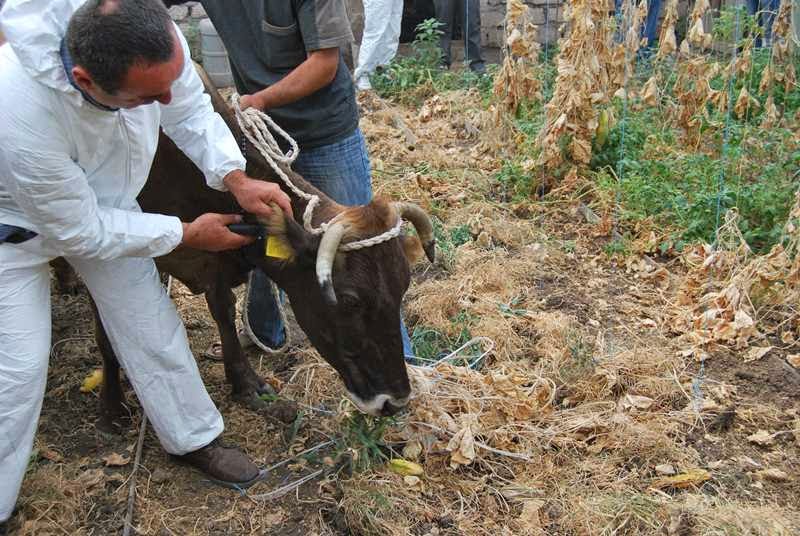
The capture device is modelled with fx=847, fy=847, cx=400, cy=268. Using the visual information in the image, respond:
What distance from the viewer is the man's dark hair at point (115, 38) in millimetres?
2688

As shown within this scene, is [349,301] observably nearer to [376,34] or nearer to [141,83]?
[141,83]

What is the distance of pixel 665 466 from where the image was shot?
3980mm

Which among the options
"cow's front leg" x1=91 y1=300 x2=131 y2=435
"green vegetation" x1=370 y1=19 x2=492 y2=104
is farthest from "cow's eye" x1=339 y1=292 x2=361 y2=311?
"green vegetation" x1=370 y1=19 x2=492 y2=104

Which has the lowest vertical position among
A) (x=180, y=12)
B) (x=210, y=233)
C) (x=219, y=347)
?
(x=219, y=347)

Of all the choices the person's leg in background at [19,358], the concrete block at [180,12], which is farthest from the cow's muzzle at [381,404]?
the concrete block at [180,12]

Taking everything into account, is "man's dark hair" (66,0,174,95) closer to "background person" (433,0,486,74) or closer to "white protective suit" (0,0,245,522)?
"white protective suit" (0,0,245,522)

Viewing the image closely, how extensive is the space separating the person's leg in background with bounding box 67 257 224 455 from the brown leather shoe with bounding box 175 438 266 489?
0.08 meters

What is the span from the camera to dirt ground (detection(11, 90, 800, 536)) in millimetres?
3674

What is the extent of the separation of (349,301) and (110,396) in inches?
65.7

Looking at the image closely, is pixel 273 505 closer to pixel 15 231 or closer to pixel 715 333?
pixel 15 231

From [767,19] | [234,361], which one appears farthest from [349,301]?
[767,19]

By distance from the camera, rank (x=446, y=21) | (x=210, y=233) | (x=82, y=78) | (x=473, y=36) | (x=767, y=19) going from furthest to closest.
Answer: (x=446, y=21) → (x=473, y=36) → (x=767, y=19) → (x=210, y=233) → (x=82, y=78)

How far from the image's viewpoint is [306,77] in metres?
4.08

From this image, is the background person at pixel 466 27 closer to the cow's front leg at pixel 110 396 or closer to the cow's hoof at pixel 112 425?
the cow's front leg at pixel 110 396
